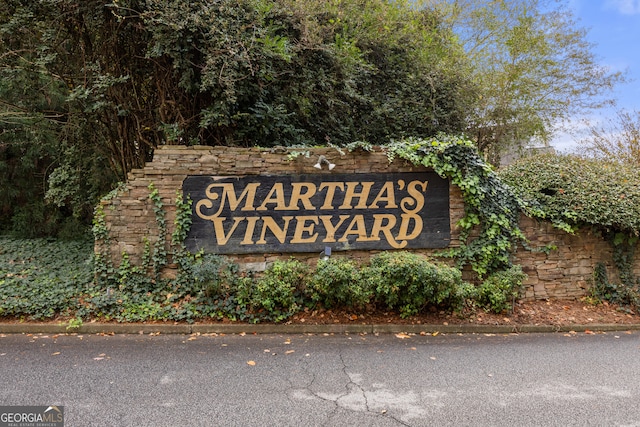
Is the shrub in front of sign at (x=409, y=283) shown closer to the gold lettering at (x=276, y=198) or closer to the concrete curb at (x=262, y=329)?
the concrete curb at (x=262, y=329)

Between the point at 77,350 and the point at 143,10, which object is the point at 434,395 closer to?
the point at 77,350

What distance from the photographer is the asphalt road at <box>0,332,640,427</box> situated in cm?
328

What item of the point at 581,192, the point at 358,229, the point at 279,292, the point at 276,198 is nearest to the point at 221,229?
the point at 276,198

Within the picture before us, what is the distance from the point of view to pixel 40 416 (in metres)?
3.19

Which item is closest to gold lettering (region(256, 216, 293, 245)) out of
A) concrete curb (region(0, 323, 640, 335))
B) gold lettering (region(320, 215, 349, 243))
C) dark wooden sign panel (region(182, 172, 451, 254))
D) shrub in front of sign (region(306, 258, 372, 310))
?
dark wooden sign panel (region(182, 172, 451, 254))

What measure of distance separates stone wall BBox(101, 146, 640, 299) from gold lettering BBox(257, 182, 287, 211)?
0.27m

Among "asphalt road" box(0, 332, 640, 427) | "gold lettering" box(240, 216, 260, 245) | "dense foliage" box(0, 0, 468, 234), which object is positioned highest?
"dense foliage" box(0, 0, 468, 234)

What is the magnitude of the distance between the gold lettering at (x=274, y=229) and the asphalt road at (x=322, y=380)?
157 cm

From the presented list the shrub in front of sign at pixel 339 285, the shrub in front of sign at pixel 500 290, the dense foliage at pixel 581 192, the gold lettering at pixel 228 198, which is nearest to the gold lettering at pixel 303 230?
the shrub in front of sign at pixel 339 285

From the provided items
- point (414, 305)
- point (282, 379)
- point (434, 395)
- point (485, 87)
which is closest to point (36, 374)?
point (282, 379)

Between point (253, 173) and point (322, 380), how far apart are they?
11.4 feet

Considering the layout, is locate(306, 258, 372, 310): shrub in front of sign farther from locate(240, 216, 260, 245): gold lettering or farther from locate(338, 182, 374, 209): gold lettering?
locate(240, 216, 260, 245): gold lettering

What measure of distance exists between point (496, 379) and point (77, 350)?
15.9 feet

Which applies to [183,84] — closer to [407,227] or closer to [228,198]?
[228,198]
